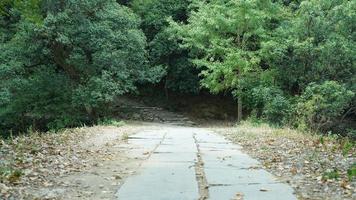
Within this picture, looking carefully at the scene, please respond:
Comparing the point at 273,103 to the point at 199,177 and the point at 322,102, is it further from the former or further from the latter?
the point at 199,177

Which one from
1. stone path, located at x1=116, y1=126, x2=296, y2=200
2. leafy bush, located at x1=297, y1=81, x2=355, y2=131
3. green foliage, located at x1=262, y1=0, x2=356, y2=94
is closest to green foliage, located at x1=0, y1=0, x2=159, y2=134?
green foliage, located at x1=262, y1=0, x2=356, y2=94

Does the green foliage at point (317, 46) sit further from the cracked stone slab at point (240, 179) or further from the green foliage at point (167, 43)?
the cracked stone slab at point (240, 179)

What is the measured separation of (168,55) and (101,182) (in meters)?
20.5

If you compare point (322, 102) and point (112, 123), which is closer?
point (322, 102)

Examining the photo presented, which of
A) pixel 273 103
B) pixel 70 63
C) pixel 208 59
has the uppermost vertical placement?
pixel 208 59

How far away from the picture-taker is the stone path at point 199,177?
15.6ft

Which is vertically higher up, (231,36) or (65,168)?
(231,36)

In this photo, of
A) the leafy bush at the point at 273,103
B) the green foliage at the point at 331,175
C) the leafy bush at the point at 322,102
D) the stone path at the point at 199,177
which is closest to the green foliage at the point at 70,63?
the leafy bush at the point at 273,103

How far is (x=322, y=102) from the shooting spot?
1532 cm

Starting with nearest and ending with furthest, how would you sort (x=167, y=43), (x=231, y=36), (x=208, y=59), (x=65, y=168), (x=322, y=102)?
(x=65, y=168), (x=322, y=102), (x=231, y=36), (x=208, y=59), (x=167, y=43)

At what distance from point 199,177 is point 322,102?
10711mm

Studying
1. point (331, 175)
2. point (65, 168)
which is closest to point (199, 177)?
point (331, 175)

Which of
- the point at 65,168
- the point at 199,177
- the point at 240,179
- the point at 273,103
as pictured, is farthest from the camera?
the point at 273,103

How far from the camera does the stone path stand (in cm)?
476
